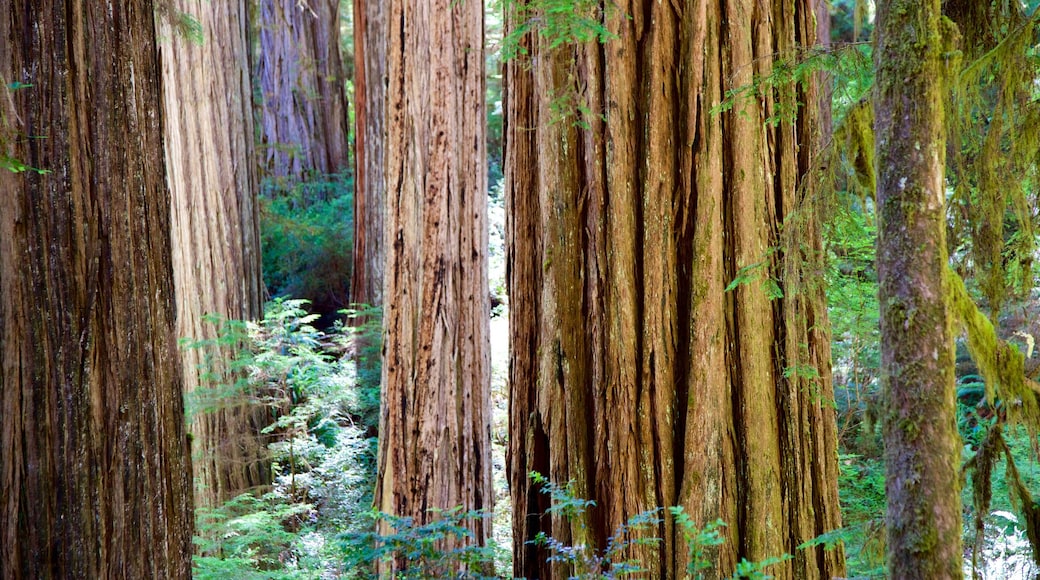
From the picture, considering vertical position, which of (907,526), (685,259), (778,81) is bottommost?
(907,526)

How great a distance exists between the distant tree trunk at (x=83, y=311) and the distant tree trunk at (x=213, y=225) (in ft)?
17.5

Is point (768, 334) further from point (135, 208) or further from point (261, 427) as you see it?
point (261, 427)

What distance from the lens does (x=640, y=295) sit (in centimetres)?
476

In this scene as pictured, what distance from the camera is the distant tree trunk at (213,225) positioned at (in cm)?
1011

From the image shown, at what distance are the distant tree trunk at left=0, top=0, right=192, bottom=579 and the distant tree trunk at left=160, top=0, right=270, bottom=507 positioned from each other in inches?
210

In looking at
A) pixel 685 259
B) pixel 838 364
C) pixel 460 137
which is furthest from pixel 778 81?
pixel 838 364

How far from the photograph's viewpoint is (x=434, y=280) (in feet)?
24.7

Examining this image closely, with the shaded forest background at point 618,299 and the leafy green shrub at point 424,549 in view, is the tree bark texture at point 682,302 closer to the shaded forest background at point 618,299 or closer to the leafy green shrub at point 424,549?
the shaded forest background at point 618,299

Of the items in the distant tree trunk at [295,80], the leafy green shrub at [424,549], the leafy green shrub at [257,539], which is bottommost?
the leafy green shrub at [257,539]

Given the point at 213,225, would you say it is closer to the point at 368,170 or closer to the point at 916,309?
the point at 368,170

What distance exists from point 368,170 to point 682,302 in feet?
31.2

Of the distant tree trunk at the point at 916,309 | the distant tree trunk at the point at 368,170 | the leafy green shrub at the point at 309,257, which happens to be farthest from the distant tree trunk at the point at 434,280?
the leafy green shrub at the point at 309,257

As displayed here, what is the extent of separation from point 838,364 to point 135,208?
8178 mm

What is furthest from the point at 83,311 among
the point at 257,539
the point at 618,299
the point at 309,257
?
the point at 309,257
